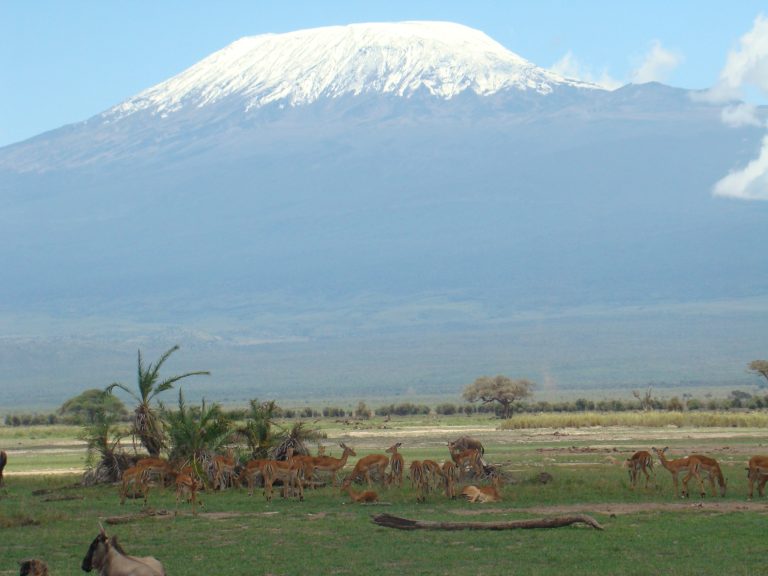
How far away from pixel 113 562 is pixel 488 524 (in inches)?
288

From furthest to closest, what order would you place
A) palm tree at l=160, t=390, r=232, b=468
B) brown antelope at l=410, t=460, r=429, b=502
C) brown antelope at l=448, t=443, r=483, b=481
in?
palm tree at l=160, t=390, r=232, b=468
brown antelope at l=448, t=443, r=483, b=481
brown antelope at l=410, t=460, r=429, b=502

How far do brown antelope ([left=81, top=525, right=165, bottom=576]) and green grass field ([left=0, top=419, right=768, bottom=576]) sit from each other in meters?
3.31

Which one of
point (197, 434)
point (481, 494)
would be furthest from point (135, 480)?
point (481, 494)

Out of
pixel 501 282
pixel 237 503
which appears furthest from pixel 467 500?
pixel 501 282

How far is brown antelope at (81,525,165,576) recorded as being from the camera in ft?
43.8

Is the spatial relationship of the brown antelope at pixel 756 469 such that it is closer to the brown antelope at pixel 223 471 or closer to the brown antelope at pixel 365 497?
the brown antelope at pixel 365 497

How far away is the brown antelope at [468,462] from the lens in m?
25.2

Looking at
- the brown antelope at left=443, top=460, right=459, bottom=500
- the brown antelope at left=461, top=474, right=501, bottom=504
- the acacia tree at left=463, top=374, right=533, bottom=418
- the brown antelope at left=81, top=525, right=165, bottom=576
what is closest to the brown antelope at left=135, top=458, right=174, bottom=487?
the brown antelope at left=443, top=460, right=459, bottom=500

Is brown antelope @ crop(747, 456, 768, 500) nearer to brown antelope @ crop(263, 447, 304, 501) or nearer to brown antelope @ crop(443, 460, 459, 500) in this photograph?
brown antelope @ crop(443, 460, 459, 500)

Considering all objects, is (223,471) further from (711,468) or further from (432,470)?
(711,468)

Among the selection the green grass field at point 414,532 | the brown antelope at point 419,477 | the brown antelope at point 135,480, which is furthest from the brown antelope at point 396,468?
the brown antelope at point 135,480

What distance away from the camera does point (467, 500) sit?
2367 centimetres

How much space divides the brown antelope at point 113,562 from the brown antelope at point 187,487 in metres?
9.06

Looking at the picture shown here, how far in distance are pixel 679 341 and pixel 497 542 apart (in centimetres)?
12727
